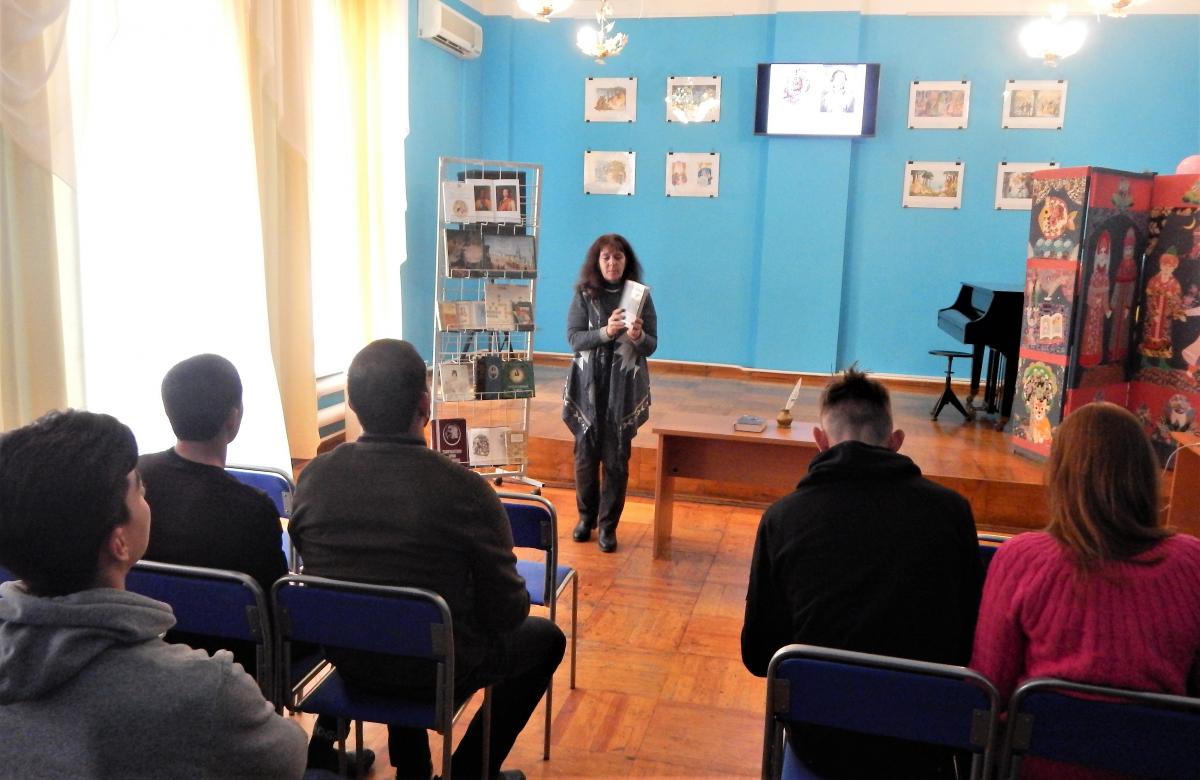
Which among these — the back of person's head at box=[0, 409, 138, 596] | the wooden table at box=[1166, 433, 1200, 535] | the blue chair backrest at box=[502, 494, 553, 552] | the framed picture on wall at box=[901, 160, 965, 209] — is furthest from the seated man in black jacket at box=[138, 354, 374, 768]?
the framed picture on wall at box=[901, 160, 965, 209]

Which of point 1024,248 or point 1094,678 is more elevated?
point 1024,248

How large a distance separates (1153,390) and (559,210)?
16.0 feet

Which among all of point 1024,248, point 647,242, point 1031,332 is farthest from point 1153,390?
point 647,242

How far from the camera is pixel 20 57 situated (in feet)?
9.73

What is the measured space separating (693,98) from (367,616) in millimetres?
6755

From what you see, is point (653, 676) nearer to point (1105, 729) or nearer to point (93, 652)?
point (1105, 729)

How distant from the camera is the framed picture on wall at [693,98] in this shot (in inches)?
303

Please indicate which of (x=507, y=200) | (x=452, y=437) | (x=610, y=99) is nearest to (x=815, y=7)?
(x=610, y=99)

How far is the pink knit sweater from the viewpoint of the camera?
148 centimetres

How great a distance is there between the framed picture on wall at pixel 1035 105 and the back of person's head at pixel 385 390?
6.78 metres

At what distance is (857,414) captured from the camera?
6.15ft

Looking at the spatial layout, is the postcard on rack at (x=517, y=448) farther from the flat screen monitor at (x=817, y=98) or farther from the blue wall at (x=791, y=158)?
the flat screen monitor at (x=817, y=98)

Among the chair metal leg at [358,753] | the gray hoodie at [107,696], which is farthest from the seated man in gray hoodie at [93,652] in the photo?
the chair metal leg at [358,753]

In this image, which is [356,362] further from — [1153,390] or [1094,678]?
[1153,390]
